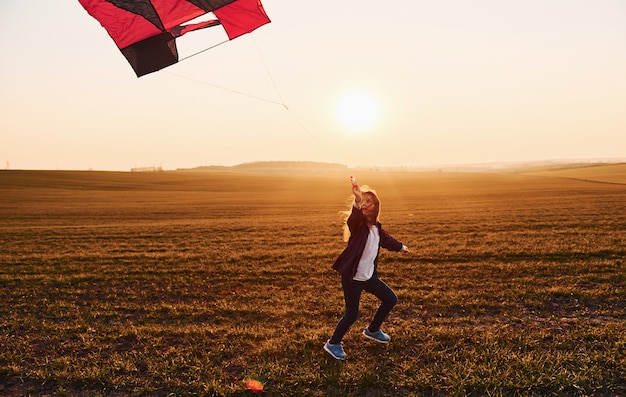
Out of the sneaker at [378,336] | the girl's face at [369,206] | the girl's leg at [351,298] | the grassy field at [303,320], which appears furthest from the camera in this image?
the sneaker at [378,336]

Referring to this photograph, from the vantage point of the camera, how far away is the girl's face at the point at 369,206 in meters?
5.49

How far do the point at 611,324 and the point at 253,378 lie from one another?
21.5 ft

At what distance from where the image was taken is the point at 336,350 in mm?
5848

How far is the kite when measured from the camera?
18.6 feet

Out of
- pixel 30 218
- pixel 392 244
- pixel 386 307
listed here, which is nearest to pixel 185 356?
pixel 386 307

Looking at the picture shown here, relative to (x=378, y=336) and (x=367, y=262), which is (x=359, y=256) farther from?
(x=378, y=336)

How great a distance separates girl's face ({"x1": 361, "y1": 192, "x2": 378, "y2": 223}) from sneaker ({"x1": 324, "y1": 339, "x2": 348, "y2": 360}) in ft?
7.01

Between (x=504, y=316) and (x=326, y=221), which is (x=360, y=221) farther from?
(x=326, y=221)

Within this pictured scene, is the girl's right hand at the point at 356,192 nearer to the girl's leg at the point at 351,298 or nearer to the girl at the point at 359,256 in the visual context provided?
the girl at the point at 359,256

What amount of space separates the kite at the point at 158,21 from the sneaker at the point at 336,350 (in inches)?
213

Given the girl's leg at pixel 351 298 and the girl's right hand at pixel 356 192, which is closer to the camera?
the girl's right hand at pixel 356 192

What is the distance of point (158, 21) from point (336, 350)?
19.3 feet

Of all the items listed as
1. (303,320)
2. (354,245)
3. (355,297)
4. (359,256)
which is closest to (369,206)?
(354,245)

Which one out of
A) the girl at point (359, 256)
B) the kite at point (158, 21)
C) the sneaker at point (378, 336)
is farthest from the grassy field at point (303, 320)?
the kite at point (158, 21)
